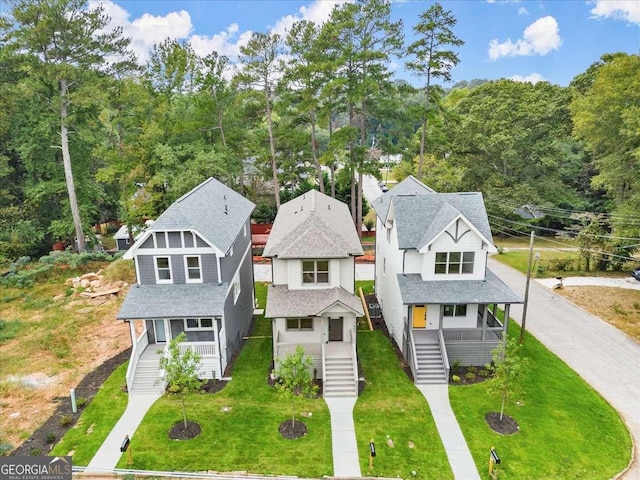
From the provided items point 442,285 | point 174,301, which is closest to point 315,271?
point 442,285

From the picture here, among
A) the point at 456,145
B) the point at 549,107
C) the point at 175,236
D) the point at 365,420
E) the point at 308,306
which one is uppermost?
the point at 549,107

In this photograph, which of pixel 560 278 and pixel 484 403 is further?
pixel 560 278

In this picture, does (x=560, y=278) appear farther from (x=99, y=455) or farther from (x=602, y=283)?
(x=99, y=455)

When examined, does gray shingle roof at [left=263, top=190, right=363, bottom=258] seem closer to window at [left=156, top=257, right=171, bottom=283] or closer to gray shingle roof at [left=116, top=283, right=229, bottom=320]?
gray shingle roof at [left=116, top=283, right=229, bottom=320]

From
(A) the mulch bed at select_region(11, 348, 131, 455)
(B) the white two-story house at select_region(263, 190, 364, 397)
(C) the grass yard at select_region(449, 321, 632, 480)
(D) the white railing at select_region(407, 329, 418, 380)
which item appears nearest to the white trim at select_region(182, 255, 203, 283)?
(B) the white two-story house at select_region(263, 190, 364, 397)

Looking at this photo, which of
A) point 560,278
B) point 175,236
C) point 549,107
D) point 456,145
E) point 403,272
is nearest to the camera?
point 175,236

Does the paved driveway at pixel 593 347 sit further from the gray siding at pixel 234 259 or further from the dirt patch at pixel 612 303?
the gray siding at pixel 234 259

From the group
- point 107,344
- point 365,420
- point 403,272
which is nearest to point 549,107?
point 403,272
